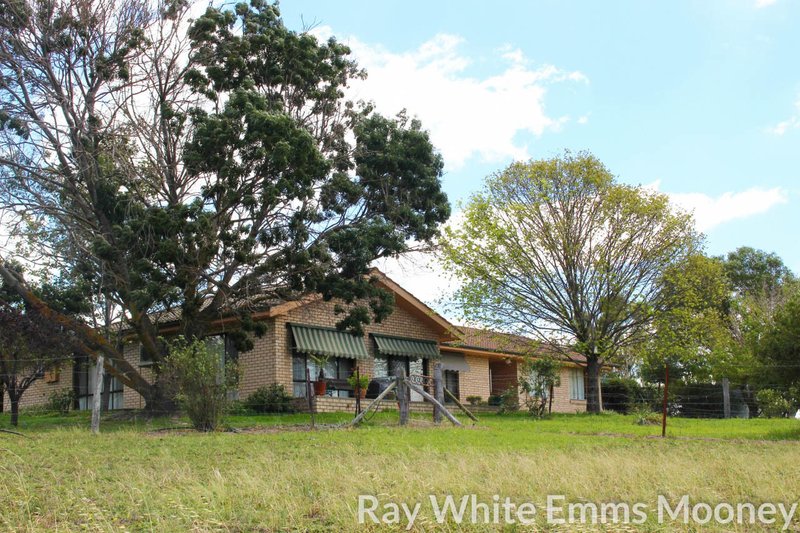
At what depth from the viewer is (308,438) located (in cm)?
1402

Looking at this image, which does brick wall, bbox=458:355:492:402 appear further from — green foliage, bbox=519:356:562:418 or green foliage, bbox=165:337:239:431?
green foliage, bbox=165:337:239:431

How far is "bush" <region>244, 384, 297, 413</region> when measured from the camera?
23688mm

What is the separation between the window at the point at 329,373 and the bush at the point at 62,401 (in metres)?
7.87

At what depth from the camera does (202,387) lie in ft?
51.3

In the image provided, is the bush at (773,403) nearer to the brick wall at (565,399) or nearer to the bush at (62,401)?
the brick wall at (565,399)

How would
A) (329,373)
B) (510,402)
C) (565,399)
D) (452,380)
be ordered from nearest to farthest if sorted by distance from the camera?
(329,373) → (510,402) → (452,380) → (565,399)

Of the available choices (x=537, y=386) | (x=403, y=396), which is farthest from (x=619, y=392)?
(x=403, y=396)

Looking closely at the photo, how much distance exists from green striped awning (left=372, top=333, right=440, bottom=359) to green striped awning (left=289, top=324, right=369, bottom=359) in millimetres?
887

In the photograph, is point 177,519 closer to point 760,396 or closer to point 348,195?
point 348,195

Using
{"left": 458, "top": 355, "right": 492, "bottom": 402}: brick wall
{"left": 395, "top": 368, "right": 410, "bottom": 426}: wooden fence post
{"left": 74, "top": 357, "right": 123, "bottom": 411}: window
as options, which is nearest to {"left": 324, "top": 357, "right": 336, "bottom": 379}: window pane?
{"left": 458, "top": 355, "right": 492, "bottom": 402}: brick wall

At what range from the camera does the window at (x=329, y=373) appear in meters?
25.5

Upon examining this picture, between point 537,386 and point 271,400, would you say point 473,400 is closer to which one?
point 537,386

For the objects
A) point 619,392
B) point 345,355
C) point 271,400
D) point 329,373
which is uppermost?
point 345,355

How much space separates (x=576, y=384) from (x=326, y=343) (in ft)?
57.4
